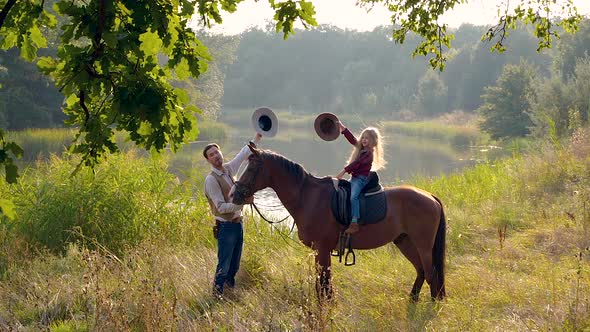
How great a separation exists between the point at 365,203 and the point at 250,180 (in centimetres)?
119

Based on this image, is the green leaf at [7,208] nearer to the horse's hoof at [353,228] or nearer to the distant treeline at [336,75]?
the horse's hoof at [353,228]

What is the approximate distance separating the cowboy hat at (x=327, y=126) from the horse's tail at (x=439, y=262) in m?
1.35

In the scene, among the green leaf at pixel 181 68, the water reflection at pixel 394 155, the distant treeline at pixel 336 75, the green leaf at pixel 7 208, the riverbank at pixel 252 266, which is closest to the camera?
the green leaf at pixel 7 208

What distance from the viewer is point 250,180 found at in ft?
18.2

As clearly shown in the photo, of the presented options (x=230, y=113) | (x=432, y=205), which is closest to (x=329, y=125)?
(x=432, y=205)

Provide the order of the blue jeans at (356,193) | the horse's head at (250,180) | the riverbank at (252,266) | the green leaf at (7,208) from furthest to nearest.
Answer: the blue jeans at (356,193) → the horse's head at (250,180) → the riverbank at (252,266) → the green leaf at (7,208)

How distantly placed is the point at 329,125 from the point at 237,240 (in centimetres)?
151

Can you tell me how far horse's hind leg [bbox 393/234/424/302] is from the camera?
6004mm

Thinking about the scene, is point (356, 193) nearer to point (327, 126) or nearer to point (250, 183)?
point (327, 126)

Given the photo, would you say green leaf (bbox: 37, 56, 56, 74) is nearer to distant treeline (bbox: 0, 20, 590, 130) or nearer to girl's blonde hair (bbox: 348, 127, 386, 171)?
girl's blonde hair (bbox: 348, 127, 386, 171)

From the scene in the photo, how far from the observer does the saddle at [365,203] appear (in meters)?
5.81

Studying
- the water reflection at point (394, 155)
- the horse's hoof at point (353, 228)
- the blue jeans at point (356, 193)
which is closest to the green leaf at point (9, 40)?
the blue jeans at point (356, 193)

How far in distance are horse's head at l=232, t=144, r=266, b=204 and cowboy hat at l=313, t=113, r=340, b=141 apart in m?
0.76

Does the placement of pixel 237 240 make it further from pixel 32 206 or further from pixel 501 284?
pixel 32 206
